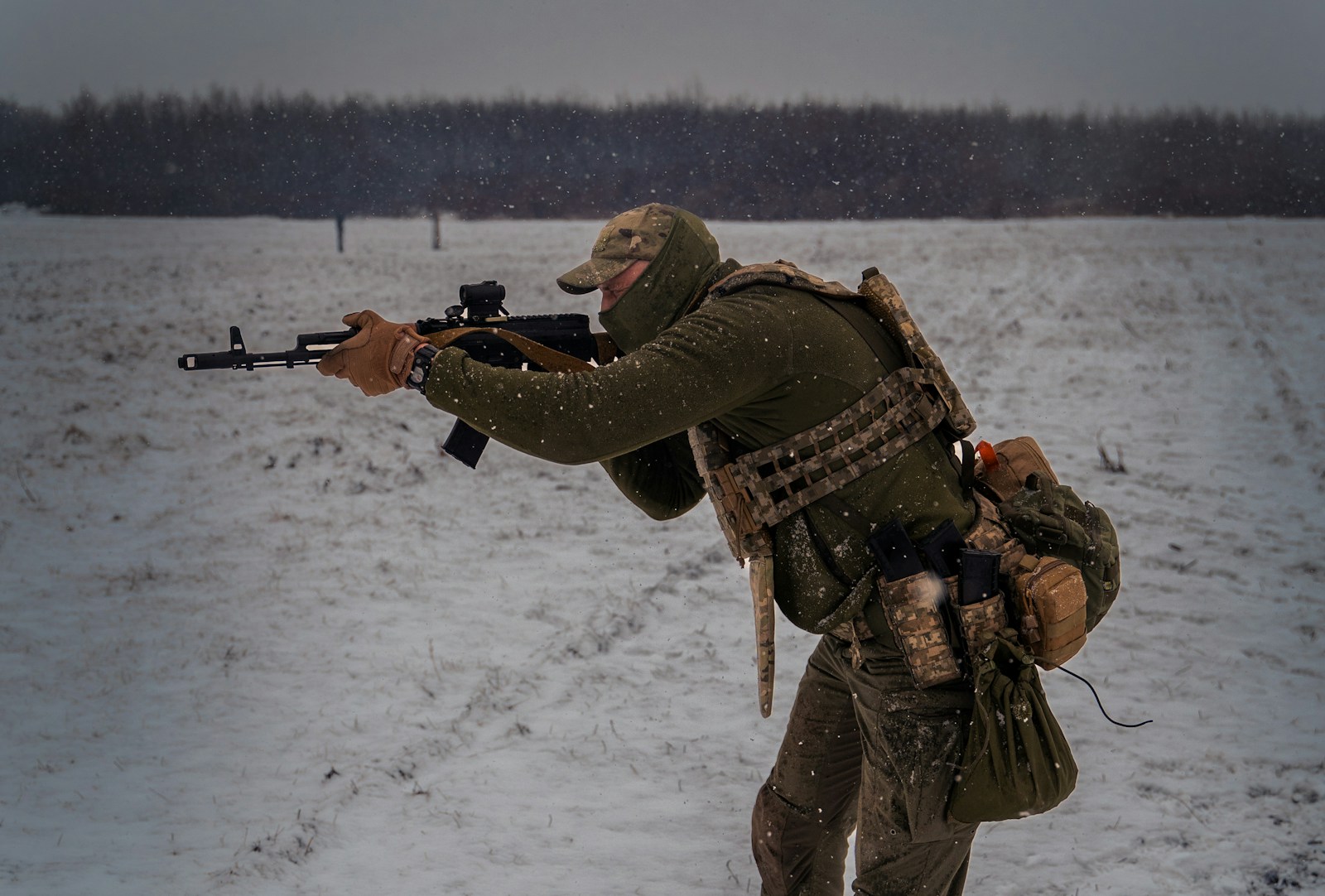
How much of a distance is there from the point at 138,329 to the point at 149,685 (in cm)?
938

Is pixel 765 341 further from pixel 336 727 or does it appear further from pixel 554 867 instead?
pixel 336 727

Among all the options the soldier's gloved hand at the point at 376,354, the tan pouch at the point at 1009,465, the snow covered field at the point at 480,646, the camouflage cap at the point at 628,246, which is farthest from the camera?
the snow covered field at the point at 480,646

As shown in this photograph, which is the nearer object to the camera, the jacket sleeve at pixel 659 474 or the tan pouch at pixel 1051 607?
the tan pouch at pixel 1051 607

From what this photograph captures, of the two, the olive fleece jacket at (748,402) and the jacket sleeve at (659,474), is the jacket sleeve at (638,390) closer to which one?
the olive fleece jacket at (748,402)

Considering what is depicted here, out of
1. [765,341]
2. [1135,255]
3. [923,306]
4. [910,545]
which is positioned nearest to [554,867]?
[910,545]

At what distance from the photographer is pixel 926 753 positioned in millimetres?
2318

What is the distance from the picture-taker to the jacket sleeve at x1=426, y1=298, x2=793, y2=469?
2.04 m

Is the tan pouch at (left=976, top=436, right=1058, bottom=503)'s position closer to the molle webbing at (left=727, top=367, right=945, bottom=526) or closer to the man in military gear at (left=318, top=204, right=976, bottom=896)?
the man in military gear at (left=318, top=204, right=976, bottom=896)

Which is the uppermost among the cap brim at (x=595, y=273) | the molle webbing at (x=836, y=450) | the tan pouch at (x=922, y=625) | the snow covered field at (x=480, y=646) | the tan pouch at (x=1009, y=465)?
the cap brim at (x=595, y=273)

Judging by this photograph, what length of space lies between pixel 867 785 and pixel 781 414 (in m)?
1.00

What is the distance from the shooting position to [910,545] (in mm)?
2260

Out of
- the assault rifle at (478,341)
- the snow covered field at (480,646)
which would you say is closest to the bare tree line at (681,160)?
the snow covered field at (480,646)

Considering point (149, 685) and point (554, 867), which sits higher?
point (554, 867)

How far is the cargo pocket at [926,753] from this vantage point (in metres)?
2.30
